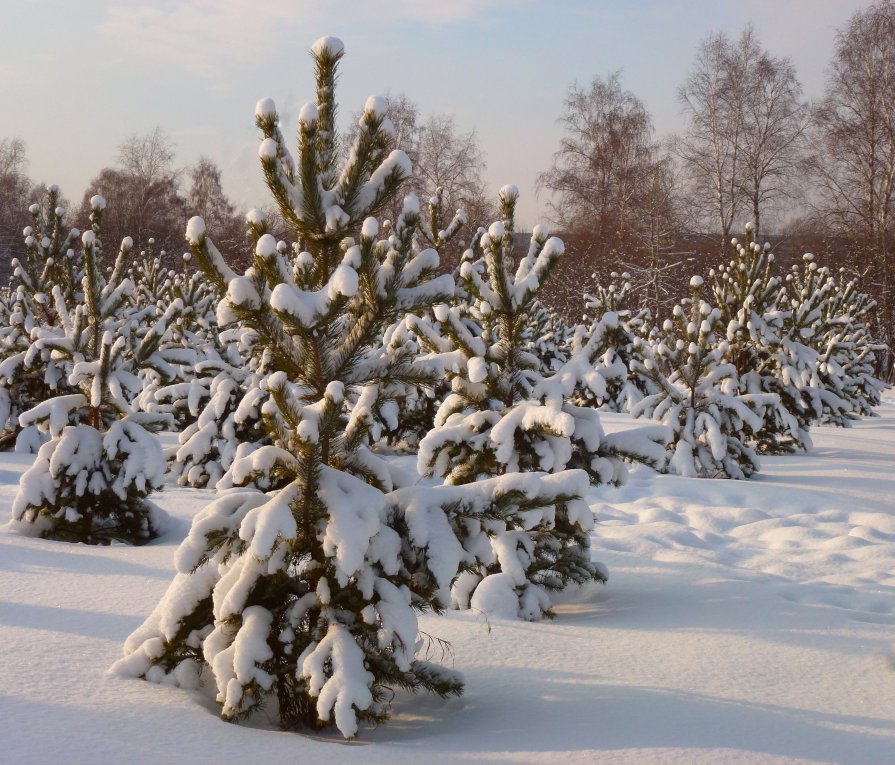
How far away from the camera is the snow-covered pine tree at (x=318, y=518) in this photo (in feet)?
9.34

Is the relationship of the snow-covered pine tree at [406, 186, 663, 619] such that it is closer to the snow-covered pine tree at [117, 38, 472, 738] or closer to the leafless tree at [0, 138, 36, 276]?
the snow-covered pine tree at [117, 38, 472, 738]

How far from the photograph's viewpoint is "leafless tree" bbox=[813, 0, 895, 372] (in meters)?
30.0

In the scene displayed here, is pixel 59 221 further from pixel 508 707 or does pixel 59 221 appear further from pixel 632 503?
pixel 508 707

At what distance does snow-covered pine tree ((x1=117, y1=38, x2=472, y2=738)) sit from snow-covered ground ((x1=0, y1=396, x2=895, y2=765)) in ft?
0.62

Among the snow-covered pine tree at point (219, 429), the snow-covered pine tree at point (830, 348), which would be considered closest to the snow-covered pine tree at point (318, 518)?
the snow-covered pine tree at point (219, 429)

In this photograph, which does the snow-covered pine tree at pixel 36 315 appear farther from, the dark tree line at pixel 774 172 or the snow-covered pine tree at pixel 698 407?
the dark tree line at pixel 774 172

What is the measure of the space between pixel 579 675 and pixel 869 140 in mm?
32501

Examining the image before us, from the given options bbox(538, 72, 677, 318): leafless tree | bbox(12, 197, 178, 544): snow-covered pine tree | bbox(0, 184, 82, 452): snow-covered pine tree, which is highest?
bbox(538, 72, 677, 318): leafless tree

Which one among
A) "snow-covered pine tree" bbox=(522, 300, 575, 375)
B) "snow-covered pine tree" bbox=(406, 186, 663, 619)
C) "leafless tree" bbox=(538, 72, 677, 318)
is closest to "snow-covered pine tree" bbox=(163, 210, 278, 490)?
"snow-covered pine tree" bbox=(406, 186, 663, 619)

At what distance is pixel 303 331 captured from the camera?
300 centimetres

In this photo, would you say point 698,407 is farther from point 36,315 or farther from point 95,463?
point 36,315

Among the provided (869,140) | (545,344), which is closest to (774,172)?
(869,140)

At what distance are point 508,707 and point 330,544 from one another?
998mm

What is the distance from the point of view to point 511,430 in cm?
452
